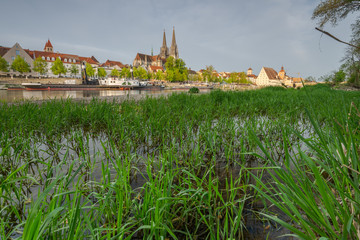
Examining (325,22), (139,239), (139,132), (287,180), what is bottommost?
(139,239)

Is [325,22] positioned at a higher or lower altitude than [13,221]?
higher

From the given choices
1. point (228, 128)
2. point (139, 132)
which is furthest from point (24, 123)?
point (228, 128)

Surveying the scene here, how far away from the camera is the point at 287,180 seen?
89 centimetres

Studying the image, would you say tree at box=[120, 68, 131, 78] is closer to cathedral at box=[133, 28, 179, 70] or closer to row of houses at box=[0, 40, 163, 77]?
row of houses at box=[0, 40, 163, 77]

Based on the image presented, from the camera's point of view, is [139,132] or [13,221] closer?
[13,221]

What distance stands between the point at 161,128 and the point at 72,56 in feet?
321

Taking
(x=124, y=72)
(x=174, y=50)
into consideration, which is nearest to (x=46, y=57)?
→ (x=124, y=72)

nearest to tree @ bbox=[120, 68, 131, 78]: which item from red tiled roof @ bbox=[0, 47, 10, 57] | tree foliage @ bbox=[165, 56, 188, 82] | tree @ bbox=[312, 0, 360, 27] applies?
tree foliage @ bbox=[165, 56, 188, 82]

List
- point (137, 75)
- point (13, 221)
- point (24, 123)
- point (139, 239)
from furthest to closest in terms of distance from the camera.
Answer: point (137, 75)
point (24, 123)
point (13, 221)
point (139, 239)

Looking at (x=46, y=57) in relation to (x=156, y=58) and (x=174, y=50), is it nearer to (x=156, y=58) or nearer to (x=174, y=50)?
(x=156, y=58)

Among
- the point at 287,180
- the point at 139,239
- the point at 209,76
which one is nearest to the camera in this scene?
the point at 287,180

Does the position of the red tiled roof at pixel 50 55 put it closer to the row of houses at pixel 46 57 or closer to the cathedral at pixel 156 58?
the row of houses at pixel 46 57

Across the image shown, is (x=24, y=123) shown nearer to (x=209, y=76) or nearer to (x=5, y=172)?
(x=5, y=172)

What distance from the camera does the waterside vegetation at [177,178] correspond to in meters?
0.88
